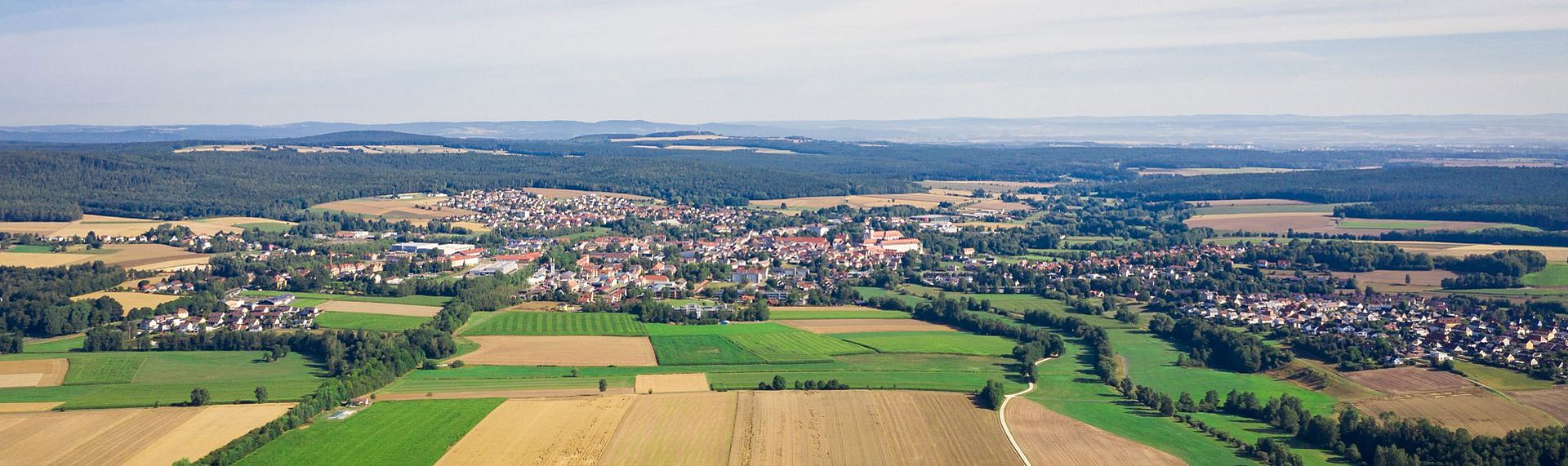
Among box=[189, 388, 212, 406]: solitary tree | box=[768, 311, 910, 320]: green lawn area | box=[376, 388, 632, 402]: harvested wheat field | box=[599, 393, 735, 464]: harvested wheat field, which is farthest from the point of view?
box=[768, 311, 910, 320]: green lawn area

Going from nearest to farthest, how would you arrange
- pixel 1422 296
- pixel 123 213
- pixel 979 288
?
1. pixel 1422 296
2. pixel 979 288
3. pixel 123 213

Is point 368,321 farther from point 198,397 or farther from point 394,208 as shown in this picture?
point 394,208

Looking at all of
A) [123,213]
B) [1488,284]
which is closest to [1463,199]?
[1488,284]

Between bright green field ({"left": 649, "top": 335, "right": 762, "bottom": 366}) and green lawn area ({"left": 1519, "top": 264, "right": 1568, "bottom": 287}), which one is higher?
green lawn area ({"left": 1519, "top": 264, "right": 1568, "bottom": 287})

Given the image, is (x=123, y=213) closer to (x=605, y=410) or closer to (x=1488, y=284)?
(x=605, y=410)

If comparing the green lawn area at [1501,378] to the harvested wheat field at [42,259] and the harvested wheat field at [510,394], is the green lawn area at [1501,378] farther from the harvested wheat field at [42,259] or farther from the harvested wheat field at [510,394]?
the harvested wheat field at [42,259]

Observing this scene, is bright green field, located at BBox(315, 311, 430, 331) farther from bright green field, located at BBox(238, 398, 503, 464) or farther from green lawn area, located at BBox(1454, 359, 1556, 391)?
green lawn area, located at BBox(1454, 359, 1556, 391)

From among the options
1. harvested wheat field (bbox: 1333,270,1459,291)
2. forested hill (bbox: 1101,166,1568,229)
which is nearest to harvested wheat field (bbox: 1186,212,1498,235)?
forested hill (bbox: 1101,166,1568,229)
